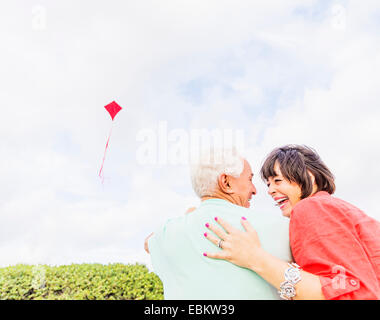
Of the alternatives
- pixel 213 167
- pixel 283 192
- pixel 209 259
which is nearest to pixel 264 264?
pixel 209 259

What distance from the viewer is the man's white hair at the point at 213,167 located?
Answer: 98.0 inches

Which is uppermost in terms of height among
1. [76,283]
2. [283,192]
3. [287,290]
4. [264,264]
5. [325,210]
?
[76,283]

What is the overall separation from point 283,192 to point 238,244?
37.8 inches

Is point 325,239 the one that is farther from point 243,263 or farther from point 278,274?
point 243,263

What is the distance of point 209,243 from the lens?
2.33 meters

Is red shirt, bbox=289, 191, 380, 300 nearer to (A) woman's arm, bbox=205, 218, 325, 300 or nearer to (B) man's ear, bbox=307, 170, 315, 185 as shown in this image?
(A) woman's arm, bbox=205, 218, 325, 300

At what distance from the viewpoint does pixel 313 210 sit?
7.77 feet

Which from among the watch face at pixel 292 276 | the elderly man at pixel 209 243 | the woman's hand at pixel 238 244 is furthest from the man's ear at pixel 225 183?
the watch face at pixel 292 276

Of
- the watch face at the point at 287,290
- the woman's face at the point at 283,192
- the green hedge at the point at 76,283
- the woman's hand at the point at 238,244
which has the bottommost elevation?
the watch face at the point at 287,290

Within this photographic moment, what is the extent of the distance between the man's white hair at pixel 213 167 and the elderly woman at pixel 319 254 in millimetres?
259

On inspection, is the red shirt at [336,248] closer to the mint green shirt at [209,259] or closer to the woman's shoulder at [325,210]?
the woman's shoulder at [325,210]

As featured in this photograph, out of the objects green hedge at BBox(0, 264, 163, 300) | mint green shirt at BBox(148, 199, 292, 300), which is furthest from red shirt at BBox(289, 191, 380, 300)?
green hedge at BBox(0, 264, 163, 300)

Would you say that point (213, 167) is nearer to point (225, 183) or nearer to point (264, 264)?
point (225, 183)
